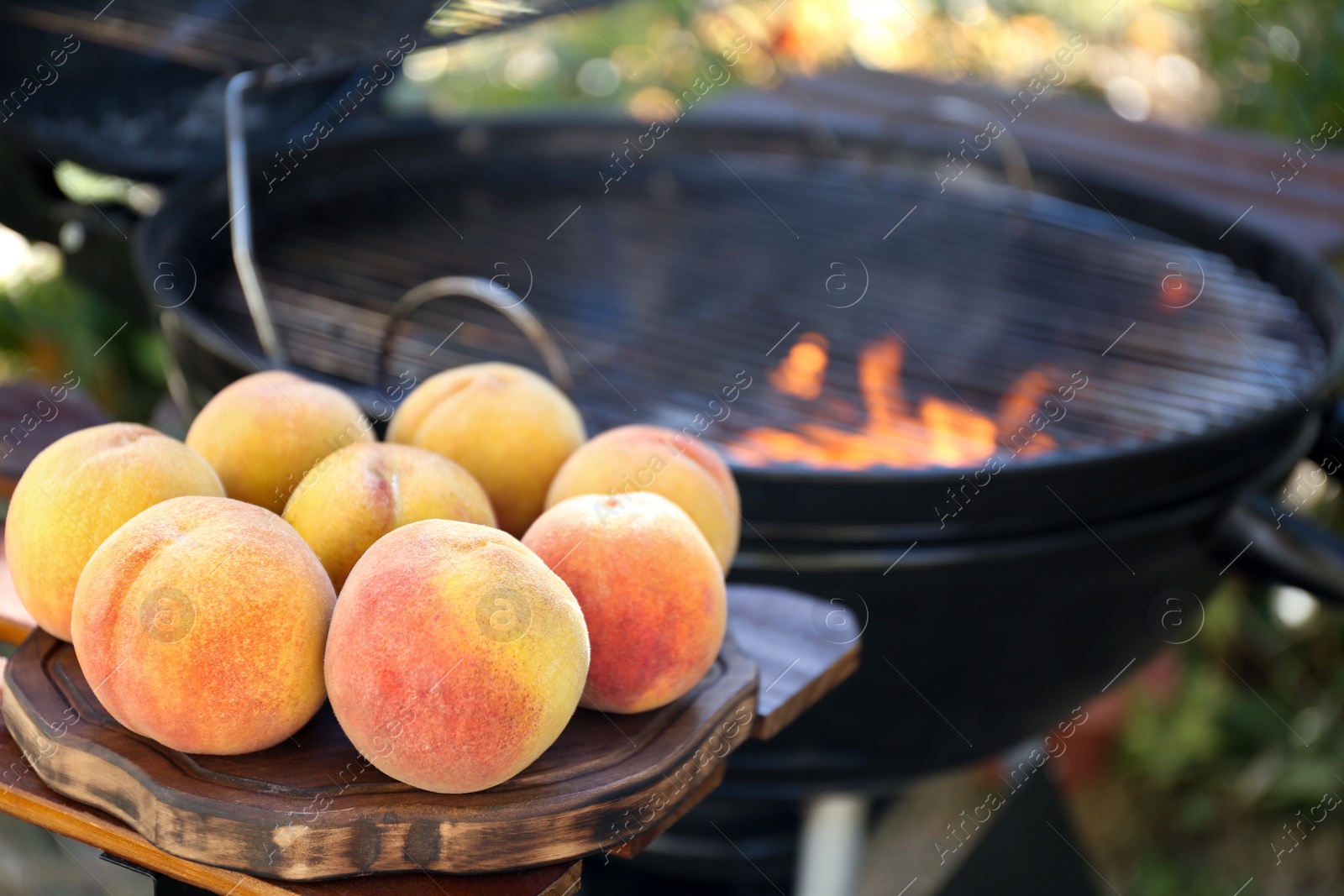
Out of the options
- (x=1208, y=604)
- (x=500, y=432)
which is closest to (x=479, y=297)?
(x=500, y=432)

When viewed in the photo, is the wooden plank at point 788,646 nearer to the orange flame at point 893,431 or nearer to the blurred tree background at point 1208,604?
the orange flame at point 893,431

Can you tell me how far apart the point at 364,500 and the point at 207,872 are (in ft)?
0.62

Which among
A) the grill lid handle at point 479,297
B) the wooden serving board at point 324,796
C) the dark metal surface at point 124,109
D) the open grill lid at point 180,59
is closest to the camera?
the wooden serving board at point 324,796

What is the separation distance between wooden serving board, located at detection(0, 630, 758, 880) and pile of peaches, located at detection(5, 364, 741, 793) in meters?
0.01

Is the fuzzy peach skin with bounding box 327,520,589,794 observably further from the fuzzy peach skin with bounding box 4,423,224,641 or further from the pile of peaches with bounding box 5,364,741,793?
the fuzzy peach skin with bounding box 4,423,224,641

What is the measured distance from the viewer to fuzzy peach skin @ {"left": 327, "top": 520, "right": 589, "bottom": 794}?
1.78ft

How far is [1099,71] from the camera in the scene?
11.4 ft

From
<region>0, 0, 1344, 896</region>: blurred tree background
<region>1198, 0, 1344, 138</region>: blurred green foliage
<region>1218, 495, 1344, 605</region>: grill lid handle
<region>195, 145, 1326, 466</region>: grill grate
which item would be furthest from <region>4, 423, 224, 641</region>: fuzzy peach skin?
<region>1198, 0, 1344, 138</region>: blurred green foliage

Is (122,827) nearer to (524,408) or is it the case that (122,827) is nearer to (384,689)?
(384,689)

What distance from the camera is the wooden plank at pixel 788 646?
2.39 ft

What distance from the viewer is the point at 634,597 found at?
64 cm

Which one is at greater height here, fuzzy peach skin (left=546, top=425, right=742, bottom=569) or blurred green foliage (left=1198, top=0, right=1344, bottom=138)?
fuzzy peach skin (left=546, top=425, right=742, bottom=569)

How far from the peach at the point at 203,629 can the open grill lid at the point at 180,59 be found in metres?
0.65

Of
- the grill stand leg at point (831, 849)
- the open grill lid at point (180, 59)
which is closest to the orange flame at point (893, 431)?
the grill stand leg at point (831, 849)
